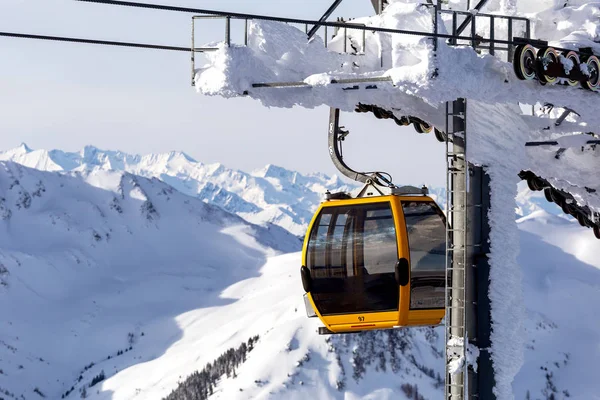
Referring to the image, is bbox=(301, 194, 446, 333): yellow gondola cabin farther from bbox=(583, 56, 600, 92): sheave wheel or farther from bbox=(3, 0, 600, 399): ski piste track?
bbox=(583, 56, 600, 92): sheave wheel

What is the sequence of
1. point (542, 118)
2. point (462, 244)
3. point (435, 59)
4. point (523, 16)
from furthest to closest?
point (542, 118) < point (523, 16) < point (462, 244) < point (435, 59)

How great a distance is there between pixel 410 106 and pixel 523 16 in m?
2.01

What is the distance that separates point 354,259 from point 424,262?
113cm

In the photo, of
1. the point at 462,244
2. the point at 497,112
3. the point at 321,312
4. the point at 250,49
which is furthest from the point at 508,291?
the point at 250,49

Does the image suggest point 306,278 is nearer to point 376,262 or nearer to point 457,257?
point 376,262

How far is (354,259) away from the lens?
1605 cm

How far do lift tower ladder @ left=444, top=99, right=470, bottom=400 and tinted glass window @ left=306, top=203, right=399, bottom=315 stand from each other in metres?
1.48

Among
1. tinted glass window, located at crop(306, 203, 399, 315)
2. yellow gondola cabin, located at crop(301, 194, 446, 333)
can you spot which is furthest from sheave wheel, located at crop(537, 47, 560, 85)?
tinted glass window, located at crop(306, 203, 399, 315)

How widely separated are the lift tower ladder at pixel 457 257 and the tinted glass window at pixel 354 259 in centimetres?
148

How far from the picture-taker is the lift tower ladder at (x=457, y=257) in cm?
1366

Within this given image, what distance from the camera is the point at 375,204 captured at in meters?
15.9

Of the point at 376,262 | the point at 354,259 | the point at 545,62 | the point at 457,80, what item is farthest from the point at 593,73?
the point at 354,259

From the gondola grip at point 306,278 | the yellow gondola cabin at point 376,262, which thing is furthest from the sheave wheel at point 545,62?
the gondola grip at point 306,278

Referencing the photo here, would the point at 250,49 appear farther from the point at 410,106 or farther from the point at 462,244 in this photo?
the point at 462,244
